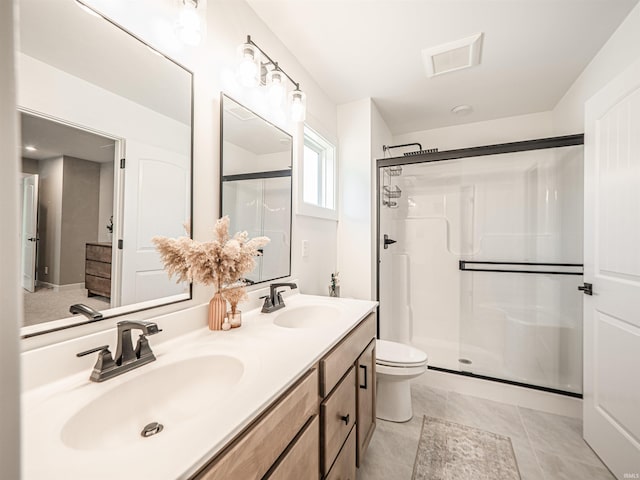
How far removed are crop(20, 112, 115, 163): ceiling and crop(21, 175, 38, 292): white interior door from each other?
8cm

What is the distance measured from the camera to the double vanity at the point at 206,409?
0.50 meters

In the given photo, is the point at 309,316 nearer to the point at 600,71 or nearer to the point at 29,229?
the point at 29,229

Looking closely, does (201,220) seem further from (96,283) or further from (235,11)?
(235,11)

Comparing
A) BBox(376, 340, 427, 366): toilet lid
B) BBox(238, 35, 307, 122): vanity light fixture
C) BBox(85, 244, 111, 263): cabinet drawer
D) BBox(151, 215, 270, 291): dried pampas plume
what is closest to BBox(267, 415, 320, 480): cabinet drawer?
BBox(151, 215, 270, 291): dried pampas plume

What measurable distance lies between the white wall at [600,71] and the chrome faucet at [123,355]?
252 cm

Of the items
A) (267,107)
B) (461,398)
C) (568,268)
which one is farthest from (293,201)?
(568,268)

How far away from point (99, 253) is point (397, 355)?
1.76 metres

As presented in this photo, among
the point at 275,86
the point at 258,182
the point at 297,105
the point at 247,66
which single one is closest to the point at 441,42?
the point at 297,105

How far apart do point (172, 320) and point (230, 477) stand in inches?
23.5

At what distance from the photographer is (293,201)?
1.80 metres

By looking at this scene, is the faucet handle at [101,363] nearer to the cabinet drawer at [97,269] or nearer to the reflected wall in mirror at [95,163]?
the reflected wall in mirror at [95,163]

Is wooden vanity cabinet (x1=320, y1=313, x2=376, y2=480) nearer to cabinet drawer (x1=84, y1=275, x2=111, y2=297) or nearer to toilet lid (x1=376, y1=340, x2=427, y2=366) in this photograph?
toilet lid (x1=376, y1=340, x2=427, y2=366)

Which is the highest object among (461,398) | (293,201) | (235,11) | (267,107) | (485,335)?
(235,11)

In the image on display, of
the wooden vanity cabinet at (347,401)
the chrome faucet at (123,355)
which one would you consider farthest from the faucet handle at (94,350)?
the wooden vanity cabinet at (347,401)
